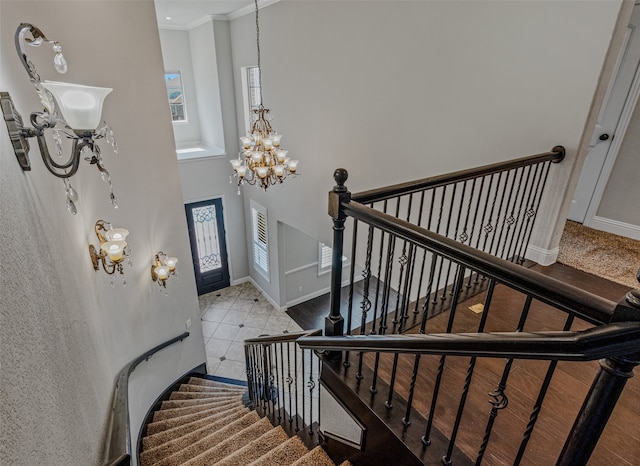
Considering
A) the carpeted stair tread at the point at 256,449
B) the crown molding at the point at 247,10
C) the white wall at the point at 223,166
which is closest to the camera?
the carpeted stair tread at the point at 256,449

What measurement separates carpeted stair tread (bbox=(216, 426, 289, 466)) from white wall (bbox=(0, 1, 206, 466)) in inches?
33.4

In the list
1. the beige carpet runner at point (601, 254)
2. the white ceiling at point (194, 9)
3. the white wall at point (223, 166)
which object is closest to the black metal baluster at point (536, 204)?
the beige carpet runner at point (601, 254)

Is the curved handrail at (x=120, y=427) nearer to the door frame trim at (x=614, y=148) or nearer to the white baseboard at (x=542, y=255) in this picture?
the white baseboard at (x=542, y=255)

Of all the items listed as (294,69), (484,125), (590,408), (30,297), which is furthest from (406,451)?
(294,69)

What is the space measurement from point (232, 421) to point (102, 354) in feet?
5.11

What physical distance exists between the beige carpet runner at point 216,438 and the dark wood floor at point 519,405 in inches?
26.9

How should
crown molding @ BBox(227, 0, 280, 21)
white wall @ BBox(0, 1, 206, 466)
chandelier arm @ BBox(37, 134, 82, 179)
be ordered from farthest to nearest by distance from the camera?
crown molding @ BBox(227, 0, 280, 21) → chandelier arm @ BBox(37, 134, 82, 179) → white wall @ BBox(0, 1, 206, 466)

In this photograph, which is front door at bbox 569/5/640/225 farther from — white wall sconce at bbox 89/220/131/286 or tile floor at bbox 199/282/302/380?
tile floor at bbox 199/282/302/380

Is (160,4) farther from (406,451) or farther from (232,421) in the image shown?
(406,451)

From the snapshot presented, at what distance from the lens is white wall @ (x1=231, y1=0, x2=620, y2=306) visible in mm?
2873

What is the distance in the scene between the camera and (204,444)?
3.01m

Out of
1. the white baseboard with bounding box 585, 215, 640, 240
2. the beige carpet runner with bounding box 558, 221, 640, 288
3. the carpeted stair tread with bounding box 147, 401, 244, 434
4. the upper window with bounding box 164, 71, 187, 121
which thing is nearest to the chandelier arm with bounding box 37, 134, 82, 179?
the carpeted stair tread with bounding box 147, 401, 244, 434

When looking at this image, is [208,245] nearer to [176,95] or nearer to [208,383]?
[176,95]

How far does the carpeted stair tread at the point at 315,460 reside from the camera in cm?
212
